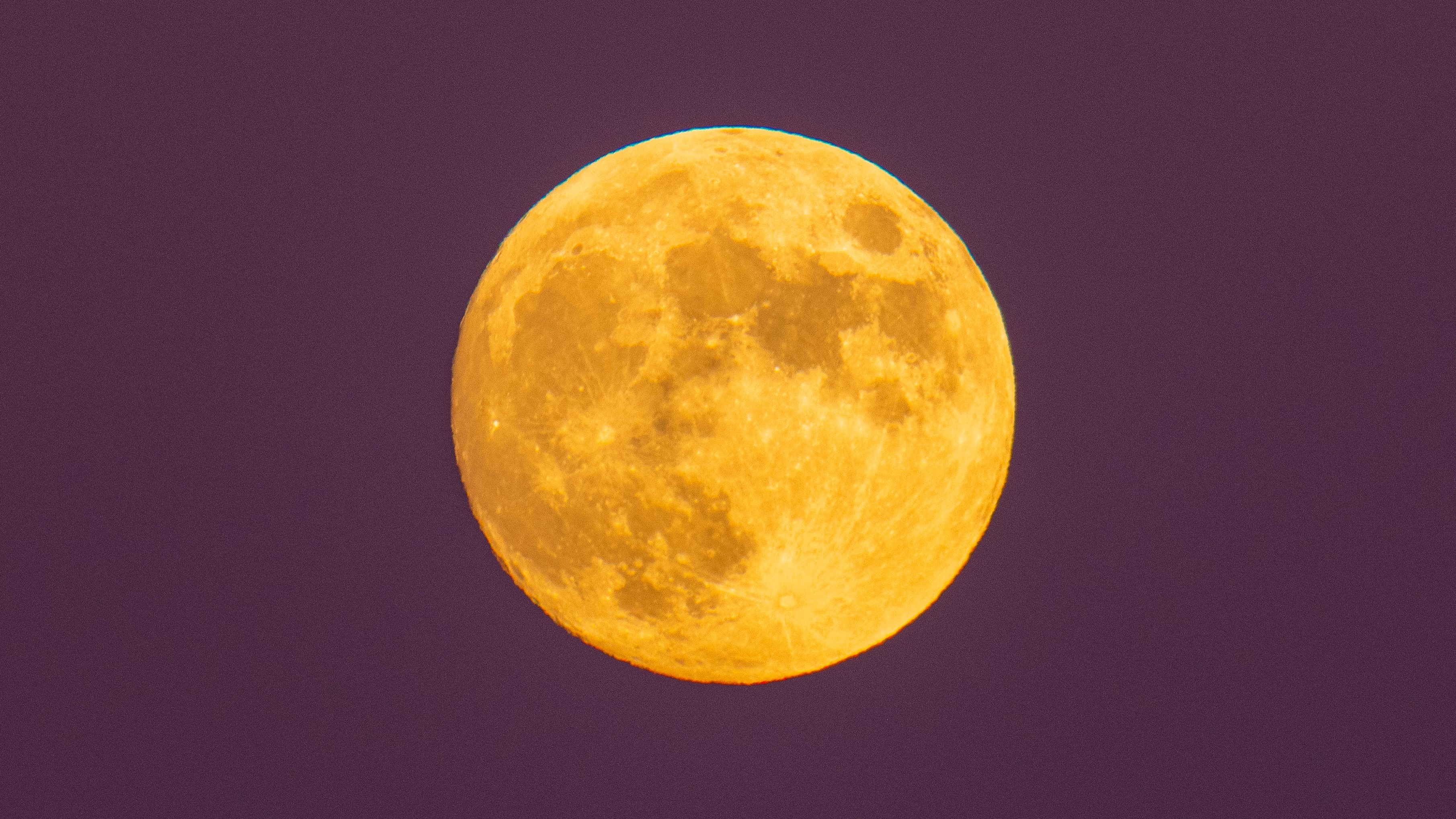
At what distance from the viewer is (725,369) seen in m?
3.36

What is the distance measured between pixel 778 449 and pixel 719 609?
901 millimetres

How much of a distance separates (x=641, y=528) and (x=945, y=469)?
1.54m

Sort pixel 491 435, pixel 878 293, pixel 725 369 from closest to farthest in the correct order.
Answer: pixel 725 369 → pixel 878 293 → pixel 491 435

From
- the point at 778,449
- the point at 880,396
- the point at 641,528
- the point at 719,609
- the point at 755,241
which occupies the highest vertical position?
the point at 755,241

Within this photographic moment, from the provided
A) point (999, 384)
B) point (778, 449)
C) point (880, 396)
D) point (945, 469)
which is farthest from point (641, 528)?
point (999, 384)

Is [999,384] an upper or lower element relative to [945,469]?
upper

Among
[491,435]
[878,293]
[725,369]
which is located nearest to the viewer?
[725,369]

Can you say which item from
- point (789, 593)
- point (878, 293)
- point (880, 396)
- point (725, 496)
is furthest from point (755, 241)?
point (789, 593)

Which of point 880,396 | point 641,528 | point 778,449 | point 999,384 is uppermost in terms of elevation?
point 999,384

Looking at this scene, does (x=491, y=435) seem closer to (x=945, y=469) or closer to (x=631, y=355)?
(x=631, y=355)

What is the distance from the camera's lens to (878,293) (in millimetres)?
3584

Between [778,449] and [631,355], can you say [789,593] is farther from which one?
[631,355]

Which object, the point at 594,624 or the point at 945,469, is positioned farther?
the point at 594,624

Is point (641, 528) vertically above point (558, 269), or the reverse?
point (558, 269)
